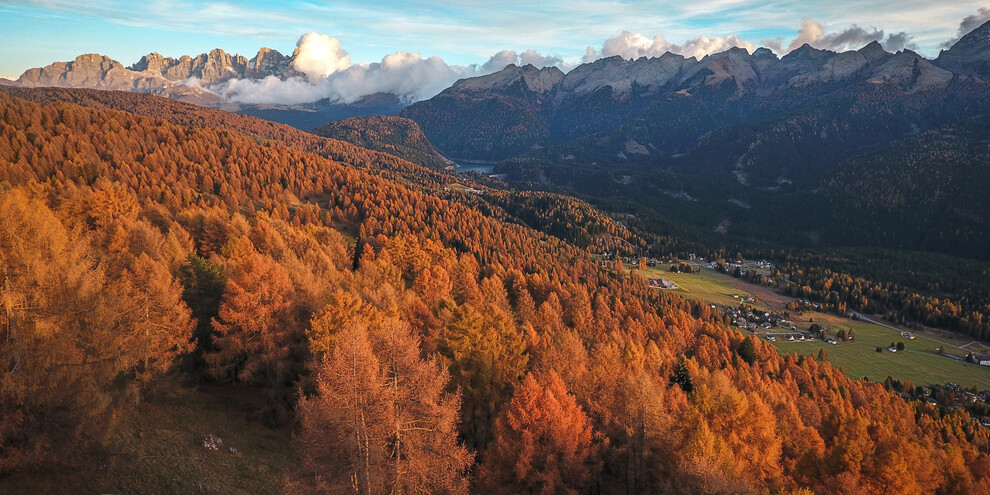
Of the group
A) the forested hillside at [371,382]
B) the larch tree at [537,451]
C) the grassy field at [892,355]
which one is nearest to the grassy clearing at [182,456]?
the forested hillside at [371,382]

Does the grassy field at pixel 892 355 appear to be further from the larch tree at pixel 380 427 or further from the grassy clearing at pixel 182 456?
the grassy clearing at pixel 182 456

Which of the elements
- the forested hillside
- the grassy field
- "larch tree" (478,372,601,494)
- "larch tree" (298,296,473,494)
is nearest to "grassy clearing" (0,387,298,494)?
the forested hillside

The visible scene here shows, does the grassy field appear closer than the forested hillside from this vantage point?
No

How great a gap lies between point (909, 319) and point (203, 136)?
297317 millimetres

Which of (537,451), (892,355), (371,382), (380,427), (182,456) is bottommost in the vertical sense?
(892,355)

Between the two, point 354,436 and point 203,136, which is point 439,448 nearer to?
point 354,436

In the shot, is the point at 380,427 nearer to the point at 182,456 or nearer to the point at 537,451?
the point at 537,451

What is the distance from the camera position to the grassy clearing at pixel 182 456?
24688 mm

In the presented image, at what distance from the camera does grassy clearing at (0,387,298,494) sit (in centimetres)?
2469

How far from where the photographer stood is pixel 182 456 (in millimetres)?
29609

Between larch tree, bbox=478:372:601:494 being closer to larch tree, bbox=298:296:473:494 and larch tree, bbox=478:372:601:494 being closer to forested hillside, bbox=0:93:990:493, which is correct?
forested hillside, bbox=0:93:990:493

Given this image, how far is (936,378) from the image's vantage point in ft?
Answer: 461

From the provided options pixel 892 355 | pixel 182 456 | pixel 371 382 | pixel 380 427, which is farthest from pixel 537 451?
pixel 892 355

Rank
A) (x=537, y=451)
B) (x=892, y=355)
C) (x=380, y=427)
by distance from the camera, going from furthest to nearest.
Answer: (x=892, y=355)
(x=537, y=451)
(x=380, y=427)
